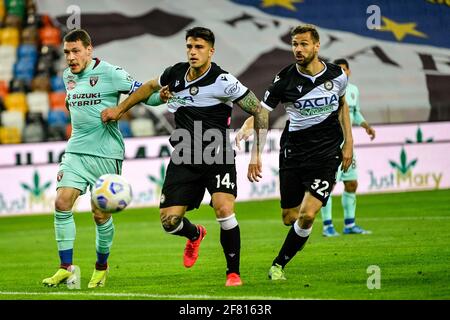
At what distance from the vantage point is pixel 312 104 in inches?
358

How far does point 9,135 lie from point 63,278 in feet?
39.3

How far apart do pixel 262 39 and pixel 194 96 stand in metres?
14.5

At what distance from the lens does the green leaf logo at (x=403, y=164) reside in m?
19.3

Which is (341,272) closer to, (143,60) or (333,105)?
(333,105)

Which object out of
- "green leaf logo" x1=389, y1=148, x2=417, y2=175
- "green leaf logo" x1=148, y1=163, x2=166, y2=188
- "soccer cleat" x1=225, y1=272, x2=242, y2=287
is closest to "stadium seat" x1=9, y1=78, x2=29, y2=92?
"green leaf logo" x1=148, y1=163, x2=166, y2=188

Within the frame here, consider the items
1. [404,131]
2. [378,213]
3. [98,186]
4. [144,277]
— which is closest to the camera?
[98,186]

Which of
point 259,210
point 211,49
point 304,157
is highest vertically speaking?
point 211,49

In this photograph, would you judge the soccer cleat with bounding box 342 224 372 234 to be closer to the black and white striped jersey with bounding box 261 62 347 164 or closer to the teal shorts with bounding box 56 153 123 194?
the black and white striped jersey with bounding box 261 62 347 164

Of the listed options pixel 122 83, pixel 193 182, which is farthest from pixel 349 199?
pixel 122 83

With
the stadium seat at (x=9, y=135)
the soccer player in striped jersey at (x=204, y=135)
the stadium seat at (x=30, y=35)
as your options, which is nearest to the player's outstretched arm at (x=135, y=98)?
the soccer player in striped jersey at (x=204, y=135)

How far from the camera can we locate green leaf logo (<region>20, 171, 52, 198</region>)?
18.2 metres

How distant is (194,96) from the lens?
8.69 metres

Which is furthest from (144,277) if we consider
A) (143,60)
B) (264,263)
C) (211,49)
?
(143,60)

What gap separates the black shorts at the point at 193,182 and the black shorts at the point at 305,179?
0.79 meters
